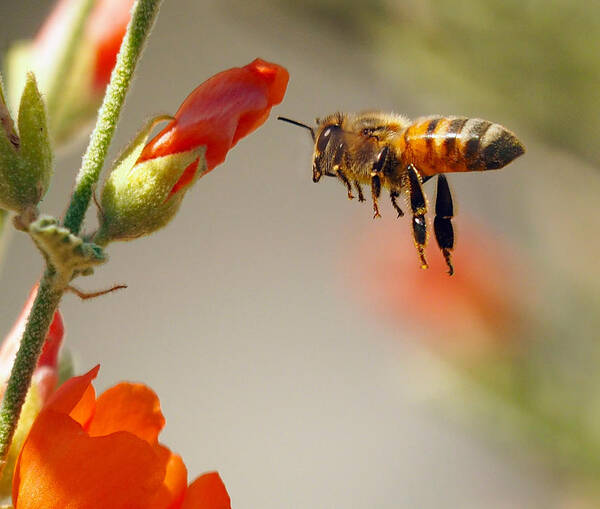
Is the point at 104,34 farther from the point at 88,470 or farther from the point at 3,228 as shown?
the point at 88,470

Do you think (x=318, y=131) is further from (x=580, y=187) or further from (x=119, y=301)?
(x=119, y=301)

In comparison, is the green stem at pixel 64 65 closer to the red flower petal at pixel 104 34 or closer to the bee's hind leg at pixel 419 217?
the red flower petal at pixel 104 34

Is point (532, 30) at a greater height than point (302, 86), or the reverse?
point (302, 86)

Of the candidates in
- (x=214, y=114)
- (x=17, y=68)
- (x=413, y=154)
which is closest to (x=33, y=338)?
(x=214, y=114)

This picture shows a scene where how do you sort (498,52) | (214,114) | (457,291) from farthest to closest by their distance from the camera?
(457,291) → (498,52) → (214,114)

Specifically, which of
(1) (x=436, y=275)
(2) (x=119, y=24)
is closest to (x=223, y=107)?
(2) (x=119, y=24)

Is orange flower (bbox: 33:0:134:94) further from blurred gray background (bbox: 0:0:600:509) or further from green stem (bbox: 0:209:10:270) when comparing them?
blurred gray background (bbox: 0:0:600:509)

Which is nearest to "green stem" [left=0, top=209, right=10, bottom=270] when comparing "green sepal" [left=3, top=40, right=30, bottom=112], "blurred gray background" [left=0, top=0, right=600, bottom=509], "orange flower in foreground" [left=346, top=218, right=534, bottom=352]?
"green sepal" [left=3, top=40, right=30, bottom=112]
